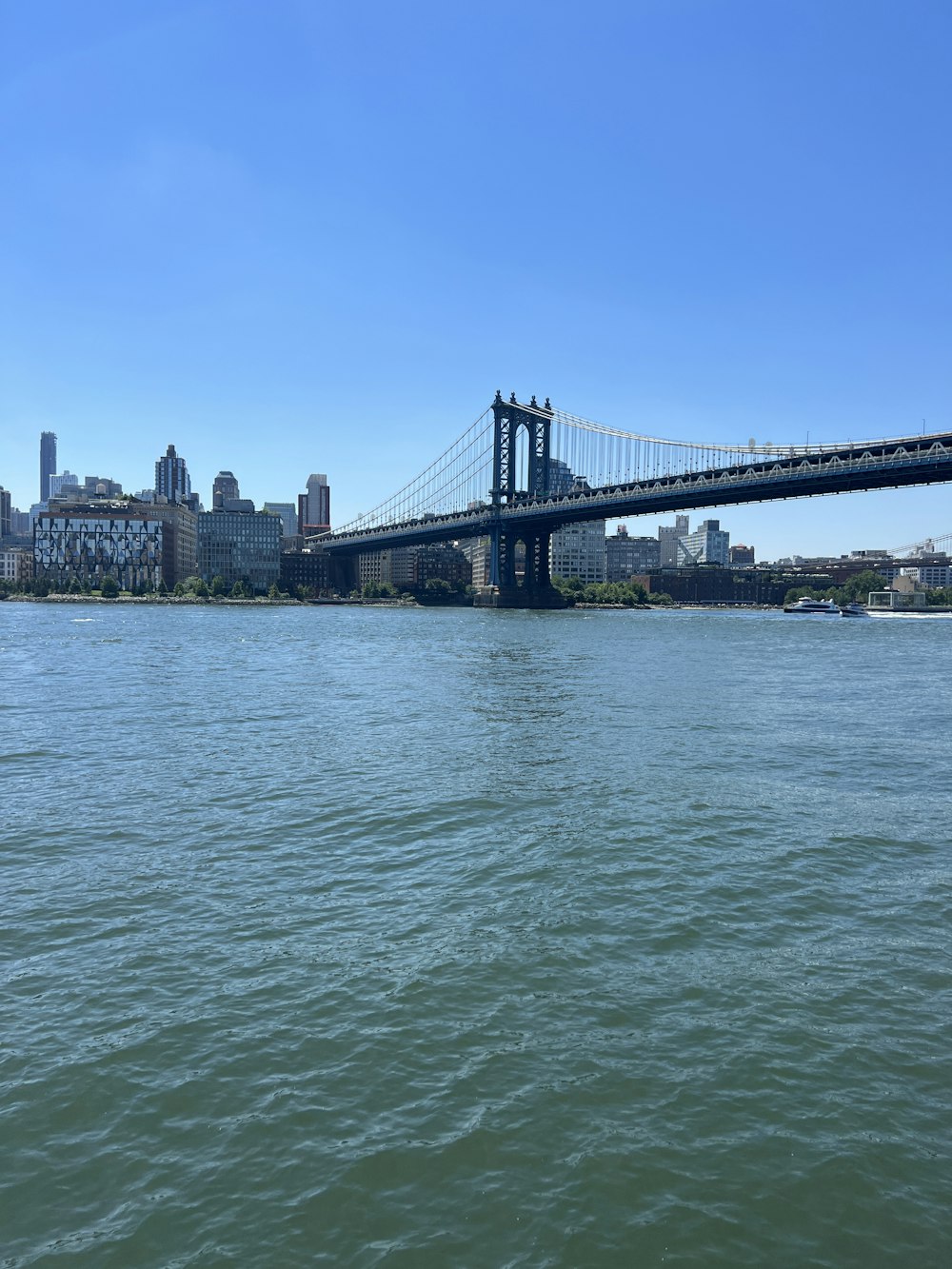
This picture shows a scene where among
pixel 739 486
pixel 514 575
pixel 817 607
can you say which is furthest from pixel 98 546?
pixel 739 486

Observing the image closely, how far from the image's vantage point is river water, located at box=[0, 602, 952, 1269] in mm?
5027

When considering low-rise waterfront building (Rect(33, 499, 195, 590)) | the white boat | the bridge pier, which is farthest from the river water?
low-rise waterfront building (Rect(33, 499, 195, 590))

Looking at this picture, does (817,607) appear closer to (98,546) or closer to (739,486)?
(739,486)

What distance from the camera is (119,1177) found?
528 centimetres

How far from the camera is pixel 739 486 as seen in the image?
263ft

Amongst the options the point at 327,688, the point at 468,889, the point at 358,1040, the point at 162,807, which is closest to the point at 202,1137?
the point at 358,1040

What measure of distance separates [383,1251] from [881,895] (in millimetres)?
7263

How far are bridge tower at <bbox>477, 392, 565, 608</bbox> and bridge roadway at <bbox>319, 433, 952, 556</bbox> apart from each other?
326cm

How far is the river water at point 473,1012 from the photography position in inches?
198

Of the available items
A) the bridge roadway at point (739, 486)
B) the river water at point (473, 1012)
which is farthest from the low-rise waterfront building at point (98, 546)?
the river water at point (473, 1012)

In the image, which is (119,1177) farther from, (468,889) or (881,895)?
(881,895)

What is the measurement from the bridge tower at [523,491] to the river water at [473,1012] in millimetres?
102851

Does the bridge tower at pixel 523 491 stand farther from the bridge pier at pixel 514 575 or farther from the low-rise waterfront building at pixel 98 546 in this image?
the low-rise waterfront building at pixel 98 546

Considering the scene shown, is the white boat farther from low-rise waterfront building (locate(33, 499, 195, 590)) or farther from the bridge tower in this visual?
low-rise waterfront building (locate(33, 499, 195, 590))
